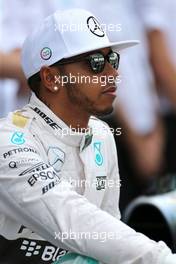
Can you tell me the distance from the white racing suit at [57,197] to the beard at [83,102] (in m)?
0.11

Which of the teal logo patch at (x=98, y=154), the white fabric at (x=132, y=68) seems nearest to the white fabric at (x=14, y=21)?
the white fabric at (x=132, y=68)

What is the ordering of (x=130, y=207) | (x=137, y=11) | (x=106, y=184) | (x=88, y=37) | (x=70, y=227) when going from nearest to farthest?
(x=70, y=227) < (x=88, y=37) < (x=106, y=184) < (x=130, y=207) < (x=137, y=11)

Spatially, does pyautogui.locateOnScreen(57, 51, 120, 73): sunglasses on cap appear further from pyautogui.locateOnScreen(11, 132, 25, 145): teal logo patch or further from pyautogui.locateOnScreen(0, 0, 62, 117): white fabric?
pyautogui.locateOnScreen(0, 0, 62, 117): white fabric

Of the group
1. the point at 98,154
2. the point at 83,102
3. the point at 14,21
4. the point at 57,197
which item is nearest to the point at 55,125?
the point at 83,102

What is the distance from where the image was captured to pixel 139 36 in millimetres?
6094

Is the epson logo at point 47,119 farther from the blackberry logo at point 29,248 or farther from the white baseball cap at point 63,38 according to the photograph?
the blackberry logo at point 29,248

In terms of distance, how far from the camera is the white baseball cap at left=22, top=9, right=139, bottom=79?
120 inches

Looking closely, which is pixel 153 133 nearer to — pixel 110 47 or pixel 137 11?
pixel 137 11

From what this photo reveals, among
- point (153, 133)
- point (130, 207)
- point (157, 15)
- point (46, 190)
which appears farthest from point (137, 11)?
point (46, 190)

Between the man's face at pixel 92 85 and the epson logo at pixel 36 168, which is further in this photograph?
the man's face at pixel 92 85

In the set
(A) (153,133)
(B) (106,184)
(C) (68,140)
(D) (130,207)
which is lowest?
(D) (130,207)

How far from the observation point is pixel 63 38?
120 inches

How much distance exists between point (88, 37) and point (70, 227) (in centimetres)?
86

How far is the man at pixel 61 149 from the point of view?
8.46 ft
